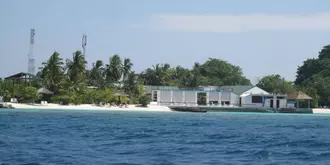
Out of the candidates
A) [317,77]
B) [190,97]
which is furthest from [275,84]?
[190,97]

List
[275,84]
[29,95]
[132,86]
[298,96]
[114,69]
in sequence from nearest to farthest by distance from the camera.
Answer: [29,95], [132,86], [114,69], [298,96], [275,84]

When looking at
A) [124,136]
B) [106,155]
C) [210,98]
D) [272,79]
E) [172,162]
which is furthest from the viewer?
[272,79]

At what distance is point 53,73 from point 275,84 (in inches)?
1539

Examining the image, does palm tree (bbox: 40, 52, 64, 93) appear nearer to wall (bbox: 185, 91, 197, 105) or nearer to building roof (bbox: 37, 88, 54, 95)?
building roof (bbox: 37, 88, 54, 95)

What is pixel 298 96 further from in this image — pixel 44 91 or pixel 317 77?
pixel 44 91

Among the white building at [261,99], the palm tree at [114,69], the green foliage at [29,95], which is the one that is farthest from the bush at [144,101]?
the white building at [261,99]

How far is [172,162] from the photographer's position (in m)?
17.5

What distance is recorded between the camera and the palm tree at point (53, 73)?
6662cm

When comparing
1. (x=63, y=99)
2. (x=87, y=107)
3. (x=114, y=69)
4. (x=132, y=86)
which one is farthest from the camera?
(x=114, y=69)

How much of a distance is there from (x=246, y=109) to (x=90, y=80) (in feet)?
68.0

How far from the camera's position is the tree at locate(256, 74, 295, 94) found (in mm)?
89125

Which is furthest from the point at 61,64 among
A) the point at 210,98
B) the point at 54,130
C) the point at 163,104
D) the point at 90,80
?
the point at 54,130

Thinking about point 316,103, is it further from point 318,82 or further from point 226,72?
point 226,72

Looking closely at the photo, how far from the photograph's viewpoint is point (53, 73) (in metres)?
67.4
